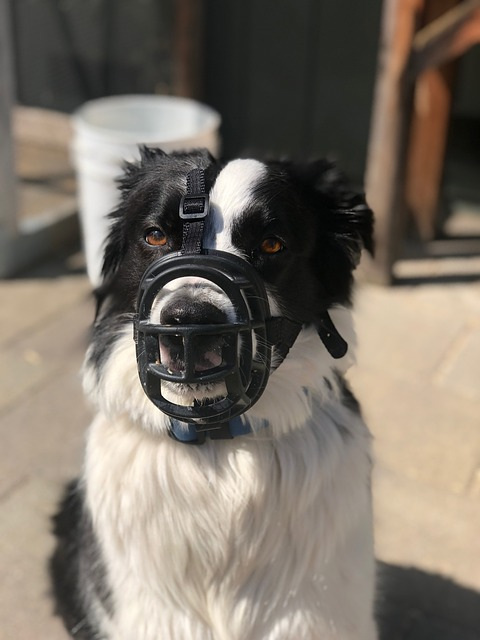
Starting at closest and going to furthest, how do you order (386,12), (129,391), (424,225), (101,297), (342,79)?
1. (129,391)
2. (101,297)
3. (386,12)
4. (424,225)
5. (342,79)

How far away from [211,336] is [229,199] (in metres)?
0.34

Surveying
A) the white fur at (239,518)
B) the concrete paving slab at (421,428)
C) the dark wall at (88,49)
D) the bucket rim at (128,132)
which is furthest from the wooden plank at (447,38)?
the white fur at (239,518)

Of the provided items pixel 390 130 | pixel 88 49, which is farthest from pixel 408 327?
pixel 88 49

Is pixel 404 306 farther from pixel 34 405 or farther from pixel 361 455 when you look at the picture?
pixel 361 455

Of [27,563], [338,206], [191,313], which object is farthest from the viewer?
[27,563]

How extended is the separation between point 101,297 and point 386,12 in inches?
110

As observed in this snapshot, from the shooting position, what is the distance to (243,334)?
5.10ft

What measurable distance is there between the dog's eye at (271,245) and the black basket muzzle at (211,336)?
130 millimetres

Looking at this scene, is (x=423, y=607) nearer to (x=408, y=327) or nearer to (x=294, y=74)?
(x=408, y=327)

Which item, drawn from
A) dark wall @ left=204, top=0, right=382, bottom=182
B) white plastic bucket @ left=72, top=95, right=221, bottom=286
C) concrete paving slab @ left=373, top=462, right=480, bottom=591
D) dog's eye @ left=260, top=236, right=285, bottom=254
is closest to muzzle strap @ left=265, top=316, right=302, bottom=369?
dog's eye @ left=260, top=236, right=285, bottom=254

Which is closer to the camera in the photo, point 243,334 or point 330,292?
point 243,334

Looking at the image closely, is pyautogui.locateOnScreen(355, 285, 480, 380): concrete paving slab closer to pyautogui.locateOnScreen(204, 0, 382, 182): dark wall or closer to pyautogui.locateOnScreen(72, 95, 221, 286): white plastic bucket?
pyautogui.locateOnScreen(72, 95, 221, 286): white plastic bucket

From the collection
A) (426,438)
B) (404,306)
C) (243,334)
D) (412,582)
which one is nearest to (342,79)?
(404,306)

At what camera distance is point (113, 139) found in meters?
3.93
